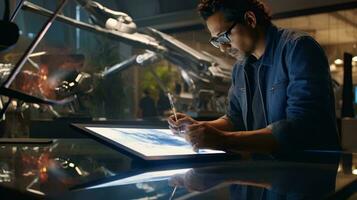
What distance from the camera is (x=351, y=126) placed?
2.70 m

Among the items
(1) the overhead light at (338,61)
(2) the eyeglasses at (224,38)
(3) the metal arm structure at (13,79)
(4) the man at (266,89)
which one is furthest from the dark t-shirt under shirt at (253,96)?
(1) the overhead light at (338,61)

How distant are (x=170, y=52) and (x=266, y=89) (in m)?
1.71

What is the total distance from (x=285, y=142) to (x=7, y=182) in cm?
54

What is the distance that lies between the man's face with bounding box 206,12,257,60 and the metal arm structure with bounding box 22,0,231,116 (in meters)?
0.97

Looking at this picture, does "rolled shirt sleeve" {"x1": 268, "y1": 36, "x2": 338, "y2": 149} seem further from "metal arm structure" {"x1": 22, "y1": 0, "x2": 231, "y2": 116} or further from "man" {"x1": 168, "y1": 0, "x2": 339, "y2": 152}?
"metal arm structure" {"x1": 22, "y1": 0, "x2": 231, "y2": 116}

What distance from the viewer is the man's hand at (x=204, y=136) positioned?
0.75 meters

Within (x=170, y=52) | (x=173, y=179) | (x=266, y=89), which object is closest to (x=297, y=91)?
(x=266, y=89)

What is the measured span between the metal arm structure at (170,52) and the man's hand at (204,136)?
126cm

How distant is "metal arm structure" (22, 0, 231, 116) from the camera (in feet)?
6.77

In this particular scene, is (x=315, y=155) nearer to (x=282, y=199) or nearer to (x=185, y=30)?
(x=282, y=199)

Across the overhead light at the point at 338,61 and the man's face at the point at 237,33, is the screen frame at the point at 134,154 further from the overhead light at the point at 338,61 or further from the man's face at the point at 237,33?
the overhead light at the point at 338,61

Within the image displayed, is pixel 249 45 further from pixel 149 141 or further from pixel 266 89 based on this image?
pixel 149 141

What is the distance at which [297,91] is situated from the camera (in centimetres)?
89

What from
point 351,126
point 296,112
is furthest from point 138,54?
point 296,112
